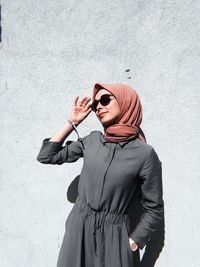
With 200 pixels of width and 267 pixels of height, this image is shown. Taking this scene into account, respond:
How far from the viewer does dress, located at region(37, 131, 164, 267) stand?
201 centimetres

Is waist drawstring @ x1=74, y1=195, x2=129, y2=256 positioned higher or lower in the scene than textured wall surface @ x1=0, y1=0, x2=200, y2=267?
lower

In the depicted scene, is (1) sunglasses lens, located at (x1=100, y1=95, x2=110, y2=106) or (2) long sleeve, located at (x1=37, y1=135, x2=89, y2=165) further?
(2) long sleeve, located at (x1=37, y1=135, x2=89, y2=165)

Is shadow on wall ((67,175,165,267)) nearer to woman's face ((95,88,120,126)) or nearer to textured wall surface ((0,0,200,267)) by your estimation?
textured wall surface ((0,0,200,267))

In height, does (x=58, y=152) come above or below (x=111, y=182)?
above

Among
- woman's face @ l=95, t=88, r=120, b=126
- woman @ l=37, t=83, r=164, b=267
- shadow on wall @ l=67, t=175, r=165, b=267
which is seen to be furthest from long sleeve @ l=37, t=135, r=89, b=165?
shadow on wall @ l=67, t=175, r=165, b=267

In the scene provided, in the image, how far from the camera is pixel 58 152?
2.19 metres

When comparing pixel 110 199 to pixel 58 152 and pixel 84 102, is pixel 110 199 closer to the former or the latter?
pixel 58 152

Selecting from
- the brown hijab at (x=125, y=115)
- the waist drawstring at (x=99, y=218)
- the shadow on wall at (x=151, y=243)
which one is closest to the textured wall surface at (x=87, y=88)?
the shadow on wall at (x=151, y=243)

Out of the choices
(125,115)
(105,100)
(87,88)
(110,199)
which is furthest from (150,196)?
(87,88)

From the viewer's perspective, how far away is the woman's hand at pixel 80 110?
217cm

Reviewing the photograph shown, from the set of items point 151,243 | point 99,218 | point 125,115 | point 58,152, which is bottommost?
point 151,243

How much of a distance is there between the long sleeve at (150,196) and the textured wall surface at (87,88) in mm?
393

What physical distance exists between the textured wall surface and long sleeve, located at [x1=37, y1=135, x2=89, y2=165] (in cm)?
29

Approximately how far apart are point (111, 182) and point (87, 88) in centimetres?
78
